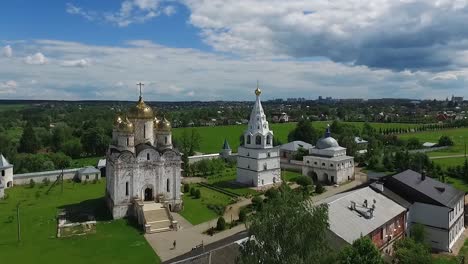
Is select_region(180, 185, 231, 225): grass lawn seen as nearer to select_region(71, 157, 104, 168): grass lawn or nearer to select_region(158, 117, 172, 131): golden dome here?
select_region(158, 117, 172, 131): golden dome

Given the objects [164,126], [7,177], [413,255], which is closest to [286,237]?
[413,255]

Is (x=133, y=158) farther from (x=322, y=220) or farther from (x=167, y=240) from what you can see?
(x=322, y=220)

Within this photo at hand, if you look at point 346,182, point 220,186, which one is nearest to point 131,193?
point 220,186

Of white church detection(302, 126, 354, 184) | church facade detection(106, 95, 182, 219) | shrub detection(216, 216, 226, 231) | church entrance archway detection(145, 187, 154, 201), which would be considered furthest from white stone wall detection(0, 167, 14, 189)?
white church detection(302, 126, 354, 184)

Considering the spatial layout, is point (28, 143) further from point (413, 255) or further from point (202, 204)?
point (413, 255)

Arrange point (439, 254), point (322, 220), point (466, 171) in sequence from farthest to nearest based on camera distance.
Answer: point (466, 171), point (439, 254), point (322, 220)

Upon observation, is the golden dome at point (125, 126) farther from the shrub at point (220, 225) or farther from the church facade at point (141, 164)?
the shrub at point (220, 225)
